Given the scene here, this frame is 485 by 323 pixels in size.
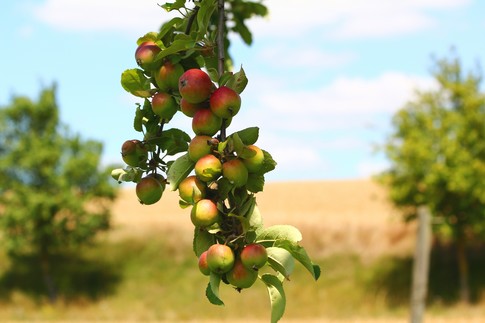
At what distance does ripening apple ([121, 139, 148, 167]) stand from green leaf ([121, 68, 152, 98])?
13 centimetres

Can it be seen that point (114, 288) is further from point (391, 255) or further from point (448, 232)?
point (448, 232)

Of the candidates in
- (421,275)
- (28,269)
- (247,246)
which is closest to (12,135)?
(28,269)

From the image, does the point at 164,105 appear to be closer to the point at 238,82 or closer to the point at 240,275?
the point at 238,82

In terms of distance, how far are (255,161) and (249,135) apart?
0.25 feet

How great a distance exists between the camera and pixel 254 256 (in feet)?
5.29

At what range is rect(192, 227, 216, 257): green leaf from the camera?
174 cm

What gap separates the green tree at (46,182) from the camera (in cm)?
3275

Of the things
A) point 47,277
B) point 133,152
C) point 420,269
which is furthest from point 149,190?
point 47,277

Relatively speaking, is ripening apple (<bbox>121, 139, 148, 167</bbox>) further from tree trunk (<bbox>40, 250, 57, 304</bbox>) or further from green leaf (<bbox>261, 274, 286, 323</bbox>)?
tree trunk (<bbox>40, 250, 57, 304</bbox>)

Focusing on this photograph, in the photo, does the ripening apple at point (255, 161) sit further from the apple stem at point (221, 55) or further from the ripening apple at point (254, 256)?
the ripening apple at point (254, 256)

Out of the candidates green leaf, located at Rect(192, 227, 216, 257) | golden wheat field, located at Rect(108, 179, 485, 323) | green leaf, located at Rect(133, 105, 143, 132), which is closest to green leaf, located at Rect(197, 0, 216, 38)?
green leaf, located at Rect(133, 105, 143, 132)

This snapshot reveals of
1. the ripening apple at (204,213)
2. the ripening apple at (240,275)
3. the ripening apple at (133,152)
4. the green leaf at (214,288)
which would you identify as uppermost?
the ripening apple at (133,152)

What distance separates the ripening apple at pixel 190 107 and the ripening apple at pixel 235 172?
0.61 feet

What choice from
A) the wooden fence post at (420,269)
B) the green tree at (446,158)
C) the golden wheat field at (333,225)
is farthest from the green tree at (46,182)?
the wooden fence post at (420,269)
